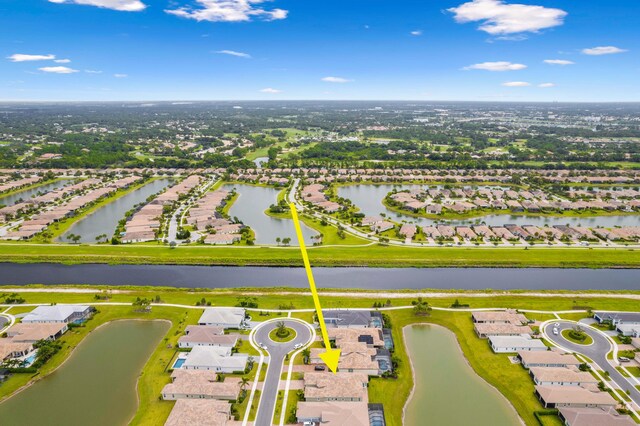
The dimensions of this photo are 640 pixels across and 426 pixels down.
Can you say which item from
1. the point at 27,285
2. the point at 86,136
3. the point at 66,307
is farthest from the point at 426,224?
the point at 86,136

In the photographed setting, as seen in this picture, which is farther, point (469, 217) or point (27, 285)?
point (469, 217)

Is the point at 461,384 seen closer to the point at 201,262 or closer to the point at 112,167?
the point at 201,262

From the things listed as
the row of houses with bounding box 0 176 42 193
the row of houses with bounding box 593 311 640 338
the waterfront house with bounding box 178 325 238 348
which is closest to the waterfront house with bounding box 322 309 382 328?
the waterfront house with bounding box 178 325 238 348

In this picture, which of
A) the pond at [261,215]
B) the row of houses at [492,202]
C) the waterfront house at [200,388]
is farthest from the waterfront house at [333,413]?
the row of houses at [492,202]

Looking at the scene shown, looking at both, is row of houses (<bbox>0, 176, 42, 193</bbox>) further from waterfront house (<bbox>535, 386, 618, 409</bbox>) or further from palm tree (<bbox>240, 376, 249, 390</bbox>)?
waterfront house (<bbox>535, 386, 618, 409</bbox>)

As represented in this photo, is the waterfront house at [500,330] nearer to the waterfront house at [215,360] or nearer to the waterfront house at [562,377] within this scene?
the waterfront house at [562,377]

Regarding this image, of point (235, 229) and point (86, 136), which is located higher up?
point (86, 136)

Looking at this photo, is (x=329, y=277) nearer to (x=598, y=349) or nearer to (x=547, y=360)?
(x=547, y=360)
